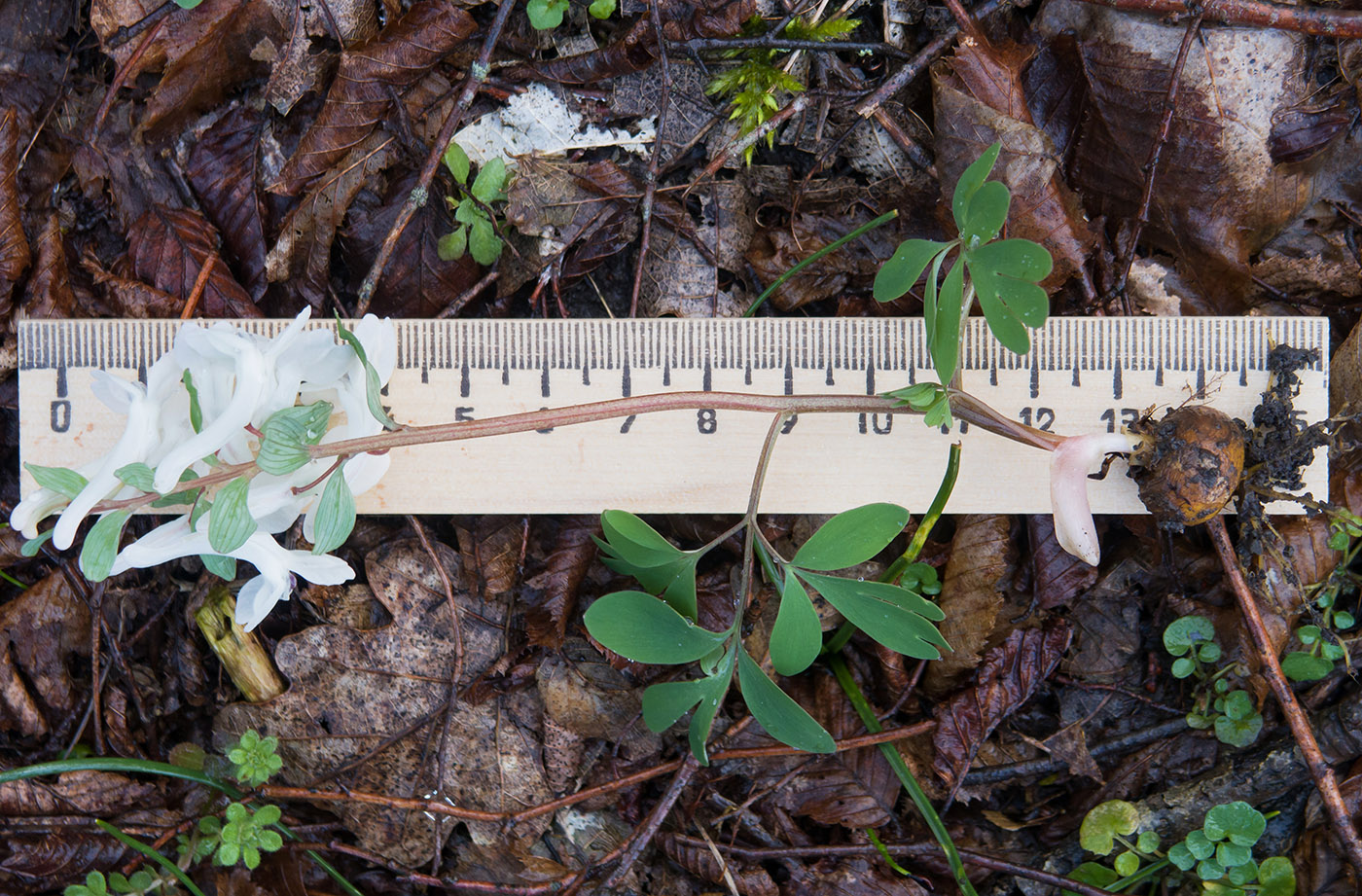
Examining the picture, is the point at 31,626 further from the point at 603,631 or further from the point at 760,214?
the point at 760,214

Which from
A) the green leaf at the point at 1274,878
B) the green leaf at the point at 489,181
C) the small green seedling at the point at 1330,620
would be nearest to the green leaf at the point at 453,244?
the green leaf at the point at 489,181

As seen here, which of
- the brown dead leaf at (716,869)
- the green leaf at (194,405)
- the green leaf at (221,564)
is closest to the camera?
the green leaf at (194,405)

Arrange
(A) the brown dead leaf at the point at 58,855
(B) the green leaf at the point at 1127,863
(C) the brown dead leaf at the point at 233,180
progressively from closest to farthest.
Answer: (B) the green leaf at the point at 1127,863 < (A) the brown dead leaf at the point at 58,855 < (C) the brown dead leaf at the point at 233,180

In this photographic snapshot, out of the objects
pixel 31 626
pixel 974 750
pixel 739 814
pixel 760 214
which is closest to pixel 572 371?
pixel 760 214

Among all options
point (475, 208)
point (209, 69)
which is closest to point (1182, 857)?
point (475, 208)

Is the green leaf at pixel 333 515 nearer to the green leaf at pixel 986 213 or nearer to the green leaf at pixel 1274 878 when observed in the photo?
the green leaf at pixel 986 213

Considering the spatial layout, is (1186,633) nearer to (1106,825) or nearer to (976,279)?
(1106,825)

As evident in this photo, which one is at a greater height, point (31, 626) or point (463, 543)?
point (463, 543)

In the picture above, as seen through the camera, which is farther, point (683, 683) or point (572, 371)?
point (572, 371)
